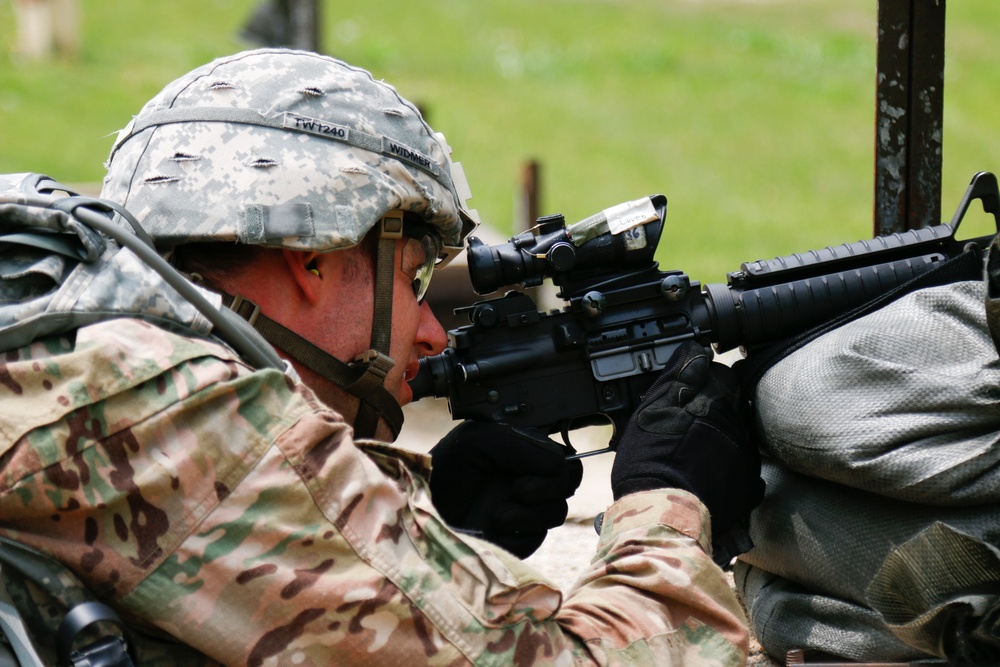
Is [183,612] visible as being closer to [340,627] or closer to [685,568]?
[340,627]

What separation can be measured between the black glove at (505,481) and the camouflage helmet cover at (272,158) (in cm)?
57

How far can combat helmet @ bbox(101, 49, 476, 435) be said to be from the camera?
8.09ft

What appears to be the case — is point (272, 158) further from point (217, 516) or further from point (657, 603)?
point (657, 603)

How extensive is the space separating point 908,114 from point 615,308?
109cm

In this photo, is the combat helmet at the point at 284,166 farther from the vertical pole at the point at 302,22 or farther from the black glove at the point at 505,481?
the vertical pole at the point at 302,22

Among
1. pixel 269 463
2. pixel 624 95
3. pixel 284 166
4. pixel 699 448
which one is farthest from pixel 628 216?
pixel 624 95

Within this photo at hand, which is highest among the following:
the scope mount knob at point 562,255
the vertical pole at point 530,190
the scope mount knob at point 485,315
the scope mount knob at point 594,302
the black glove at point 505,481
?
the scope mount knob at point 562,255

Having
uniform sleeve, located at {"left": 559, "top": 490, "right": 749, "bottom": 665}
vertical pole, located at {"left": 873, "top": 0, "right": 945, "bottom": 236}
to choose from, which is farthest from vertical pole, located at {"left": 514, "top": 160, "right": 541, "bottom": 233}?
uniform sleeve, located at {"left": 559, "top": 490, "right": 749, "bottom": 665}

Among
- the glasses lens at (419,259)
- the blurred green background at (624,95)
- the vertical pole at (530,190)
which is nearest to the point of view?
the glasses lens at (419,259)

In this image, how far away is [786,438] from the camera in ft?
8.60

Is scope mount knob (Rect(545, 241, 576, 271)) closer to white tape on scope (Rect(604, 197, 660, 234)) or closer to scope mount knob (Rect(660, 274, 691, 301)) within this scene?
white tape on scope (Rect(604, 197, 660, 234))

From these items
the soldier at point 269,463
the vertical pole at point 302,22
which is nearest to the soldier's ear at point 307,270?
the soldier at point 269,463

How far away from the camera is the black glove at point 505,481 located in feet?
9.59

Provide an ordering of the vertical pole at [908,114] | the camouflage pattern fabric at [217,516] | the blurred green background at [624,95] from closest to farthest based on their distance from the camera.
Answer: the camouflage pattern fabric at [217,516], the vertical pole at [908,114], the blurred green background at [624,95]
